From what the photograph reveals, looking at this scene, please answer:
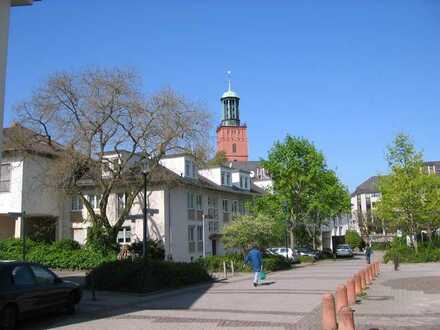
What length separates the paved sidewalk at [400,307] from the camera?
11062mm

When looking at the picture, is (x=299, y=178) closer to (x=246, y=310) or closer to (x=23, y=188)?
(x=23, y=188)

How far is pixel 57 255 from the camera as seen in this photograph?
103ft

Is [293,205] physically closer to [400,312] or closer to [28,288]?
[400,312]

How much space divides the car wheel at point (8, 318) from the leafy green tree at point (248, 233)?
81.8ft

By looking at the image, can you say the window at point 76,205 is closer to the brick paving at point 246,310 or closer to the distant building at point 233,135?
the brick paving at point 246,310

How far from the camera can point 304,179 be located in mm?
47719

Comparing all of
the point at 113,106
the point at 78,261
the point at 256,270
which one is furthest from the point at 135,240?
the point at 256,270

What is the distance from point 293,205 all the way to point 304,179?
2676mm

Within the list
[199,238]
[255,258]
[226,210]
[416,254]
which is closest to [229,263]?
[255,258]

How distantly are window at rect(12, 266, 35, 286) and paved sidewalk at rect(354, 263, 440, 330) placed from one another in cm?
701

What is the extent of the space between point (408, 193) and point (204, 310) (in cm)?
2901

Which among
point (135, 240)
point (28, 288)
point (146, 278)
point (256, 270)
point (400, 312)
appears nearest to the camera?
point (28, 288)

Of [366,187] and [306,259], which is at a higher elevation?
[366,187]

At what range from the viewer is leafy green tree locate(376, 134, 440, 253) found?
39.4 metres
